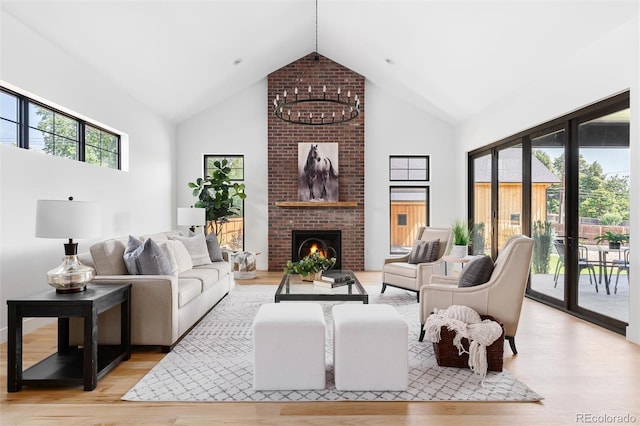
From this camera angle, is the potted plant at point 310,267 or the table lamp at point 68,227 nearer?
the table lamp at point 68,227

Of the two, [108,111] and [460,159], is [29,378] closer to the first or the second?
[108,111]

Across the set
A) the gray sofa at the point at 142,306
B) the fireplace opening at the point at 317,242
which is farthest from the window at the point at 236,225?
the gray sofa at the point at 142,306

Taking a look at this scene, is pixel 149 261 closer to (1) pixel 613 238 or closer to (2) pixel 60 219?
(2) pixel 60 219

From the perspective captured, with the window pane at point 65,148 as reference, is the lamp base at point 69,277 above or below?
below

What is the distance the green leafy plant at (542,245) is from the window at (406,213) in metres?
2.68

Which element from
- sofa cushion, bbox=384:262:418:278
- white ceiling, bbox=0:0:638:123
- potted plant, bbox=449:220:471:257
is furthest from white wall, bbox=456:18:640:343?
sofa cushion, bbox=384:262:418:278

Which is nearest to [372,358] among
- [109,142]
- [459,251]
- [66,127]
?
[459,251]

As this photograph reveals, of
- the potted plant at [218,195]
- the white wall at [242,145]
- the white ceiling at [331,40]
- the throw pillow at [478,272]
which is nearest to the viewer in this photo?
the throw pillow at [478,272]

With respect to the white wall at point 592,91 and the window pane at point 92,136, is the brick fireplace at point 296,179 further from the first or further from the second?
the window pane at point 92,136

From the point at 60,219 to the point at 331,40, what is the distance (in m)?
5.25

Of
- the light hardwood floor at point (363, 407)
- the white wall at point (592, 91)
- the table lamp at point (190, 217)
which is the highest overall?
the white wall at point (592, 91)

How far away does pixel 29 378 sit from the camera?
253 centimetres

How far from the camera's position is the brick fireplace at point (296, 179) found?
7457 mm

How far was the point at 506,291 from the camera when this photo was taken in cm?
311
